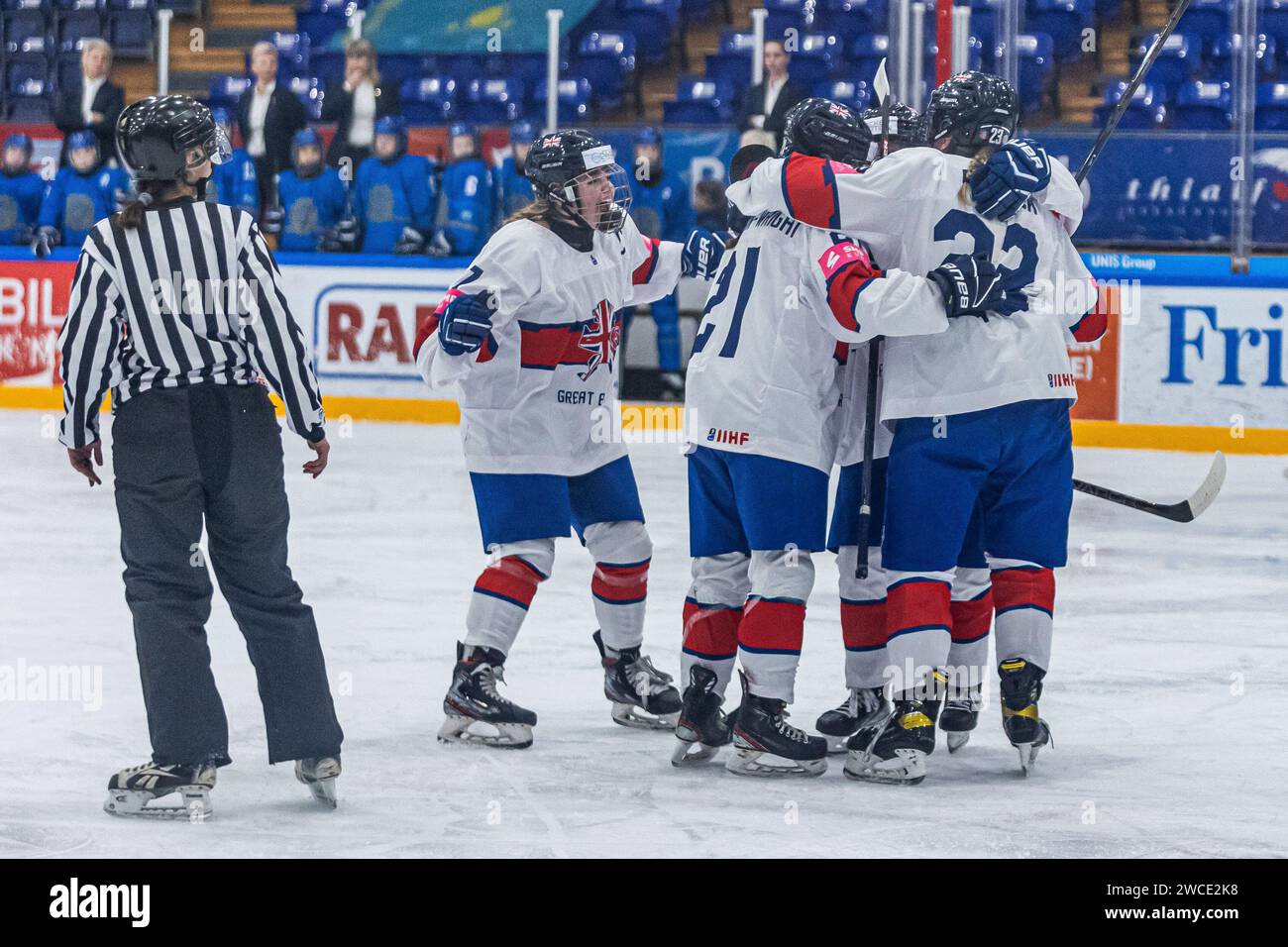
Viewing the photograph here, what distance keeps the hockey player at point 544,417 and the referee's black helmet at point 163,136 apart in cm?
77

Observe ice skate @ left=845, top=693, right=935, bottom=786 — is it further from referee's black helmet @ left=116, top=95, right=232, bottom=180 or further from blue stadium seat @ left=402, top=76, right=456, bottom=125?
blue stadium seat @ left=402, top=76, right=456, bottom=125

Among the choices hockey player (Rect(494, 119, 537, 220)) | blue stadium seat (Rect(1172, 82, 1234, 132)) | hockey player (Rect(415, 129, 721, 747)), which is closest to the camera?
hockey player (Rect(415, 129, 721, 747))

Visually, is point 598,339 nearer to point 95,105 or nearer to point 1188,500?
point 1188,500

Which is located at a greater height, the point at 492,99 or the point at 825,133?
the point at 492,99

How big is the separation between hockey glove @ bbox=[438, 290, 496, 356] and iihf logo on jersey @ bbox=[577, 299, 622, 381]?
1.01 feet

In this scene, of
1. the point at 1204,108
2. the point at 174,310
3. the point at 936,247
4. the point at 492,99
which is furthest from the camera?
the point at 492,99

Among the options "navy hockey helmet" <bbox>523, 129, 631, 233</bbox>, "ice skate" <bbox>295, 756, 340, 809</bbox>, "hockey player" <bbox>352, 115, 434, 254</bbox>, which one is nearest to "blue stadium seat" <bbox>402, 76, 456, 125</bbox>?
"hockey player" <bbox>352, 115, 434, 254</bbox>

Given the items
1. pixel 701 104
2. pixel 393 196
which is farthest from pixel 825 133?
pixel 701 104

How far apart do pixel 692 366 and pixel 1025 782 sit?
1.07 m

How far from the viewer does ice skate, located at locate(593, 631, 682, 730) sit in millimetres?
4527

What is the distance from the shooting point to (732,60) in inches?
486

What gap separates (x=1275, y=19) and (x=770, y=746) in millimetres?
6889

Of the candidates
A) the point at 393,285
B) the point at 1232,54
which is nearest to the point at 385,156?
the point at 393,285

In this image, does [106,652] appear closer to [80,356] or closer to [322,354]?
[80,356]
